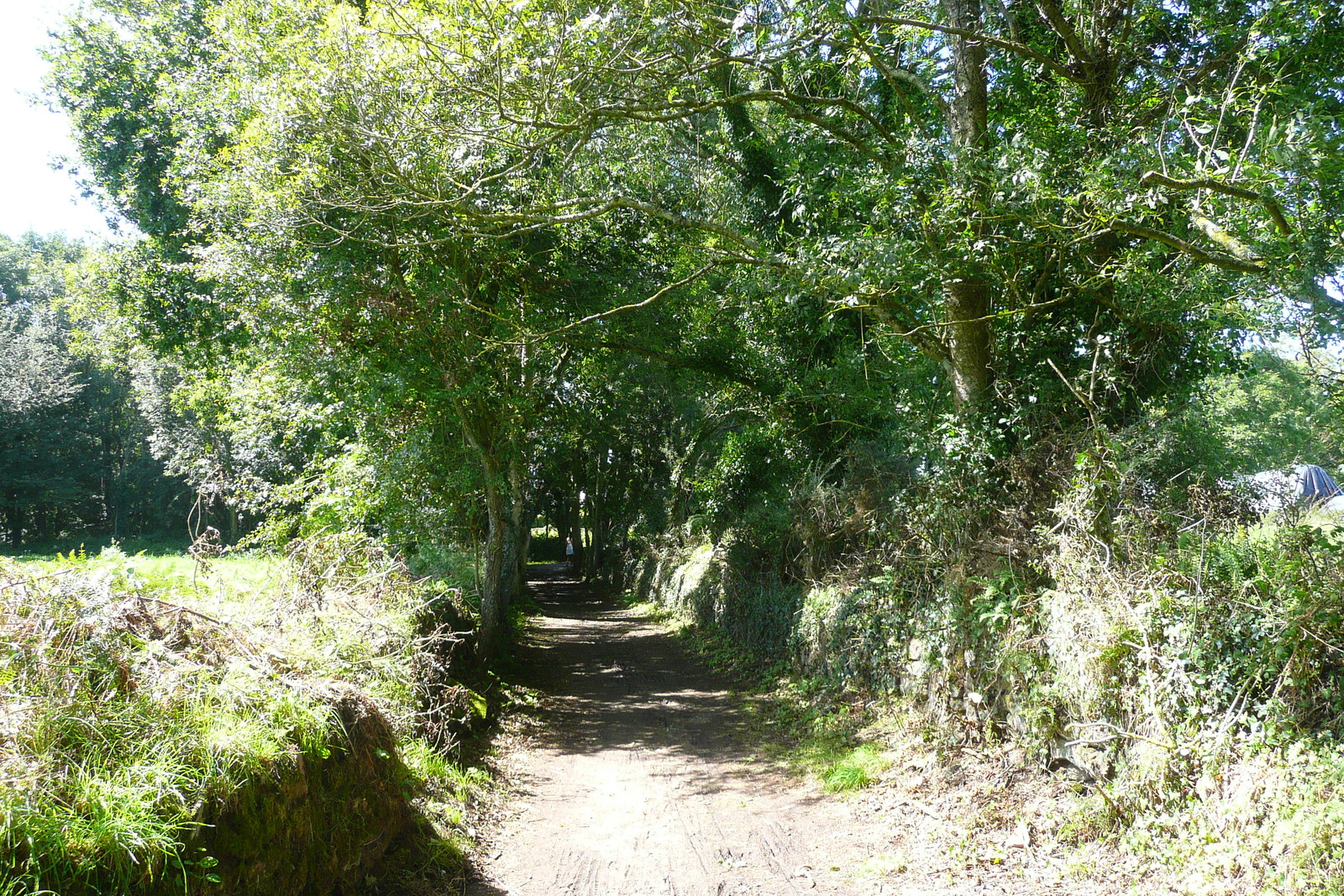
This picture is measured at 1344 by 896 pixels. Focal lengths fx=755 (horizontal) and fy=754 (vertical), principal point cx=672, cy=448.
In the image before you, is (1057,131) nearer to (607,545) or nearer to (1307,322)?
(1307,322)

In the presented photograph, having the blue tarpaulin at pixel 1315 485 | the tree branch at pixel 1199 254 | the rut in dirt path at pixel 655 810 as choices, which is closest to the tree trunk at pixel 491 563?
the rut in dirt path at pixel 655 810

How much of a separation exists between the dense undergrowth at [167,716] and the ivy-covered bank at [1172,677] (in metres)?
4.86

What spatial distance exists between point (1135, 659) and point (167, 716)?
20.0 feet

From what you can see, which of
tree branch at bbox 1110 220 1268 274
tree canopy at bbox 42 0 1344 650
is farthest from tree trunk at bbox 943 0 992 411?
tree branch at bbox 1110 220 1268 274

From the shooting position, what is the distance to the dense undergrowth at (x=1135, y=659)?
14.3 ft

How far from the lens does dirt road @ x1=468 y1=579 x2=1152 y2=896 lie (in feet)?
18.4

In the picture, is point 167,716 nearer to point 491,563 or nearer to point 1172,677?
point 1172,677

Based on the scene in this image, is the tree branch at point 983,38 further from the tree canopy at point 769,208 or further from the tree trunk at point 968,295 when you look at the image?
the tree trunk at point 968,295

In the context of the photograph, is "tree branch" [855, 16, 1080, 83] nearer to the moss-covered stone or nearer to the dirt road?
the dirt road

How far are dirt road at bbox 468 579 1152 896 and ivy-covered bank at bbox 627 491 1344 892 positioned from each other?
0.76m

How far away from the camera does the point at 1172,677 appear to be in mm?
5055

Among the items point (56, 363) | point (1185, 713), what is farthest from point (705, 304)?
point (56, 363)

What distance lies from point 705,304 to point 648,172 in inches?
101

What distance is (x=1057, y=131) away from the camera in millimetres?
7695
